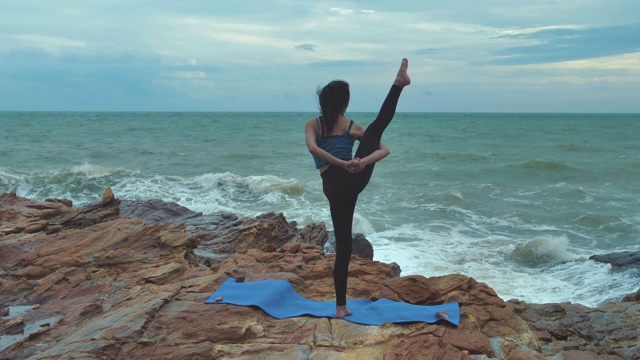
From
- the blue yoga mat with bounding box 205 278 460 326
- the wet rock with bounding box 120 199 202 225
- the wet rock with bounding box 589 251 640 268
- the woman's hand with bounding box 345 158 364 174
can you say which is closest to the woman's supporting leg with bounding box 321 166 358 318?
the woman's hand with bounding box 345 158 364 174

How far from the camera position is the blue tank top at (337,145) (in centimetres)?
466

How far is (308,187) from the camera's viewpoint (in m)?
21.4

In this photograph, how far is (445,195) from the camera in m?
20.1

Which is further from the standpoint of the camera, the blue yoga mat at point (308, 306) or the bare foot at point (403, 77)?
the blue yoga mat at point (308, 306)

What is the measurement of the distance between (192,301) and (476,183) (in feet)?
65.3

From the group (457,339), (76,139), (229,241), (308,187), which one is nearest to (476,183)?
(308,187)

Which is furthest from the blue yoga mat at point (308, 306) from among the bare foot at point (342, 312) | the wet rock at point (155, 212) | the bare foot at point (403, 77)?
the wet rock at point (155, 212)

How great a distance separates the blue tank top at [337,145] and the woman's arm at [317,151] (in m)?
0.05

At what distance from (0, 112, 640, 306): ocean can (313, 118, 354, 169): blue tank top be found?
602cm

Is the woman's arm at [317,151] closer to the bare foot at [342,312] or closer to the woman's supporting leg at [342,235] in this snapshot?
the woman's supporting leg at [342,235]

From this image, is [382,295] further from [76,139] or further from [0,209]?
[76,139]

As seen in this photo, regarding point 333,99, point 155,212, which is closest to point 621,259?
point 333,99

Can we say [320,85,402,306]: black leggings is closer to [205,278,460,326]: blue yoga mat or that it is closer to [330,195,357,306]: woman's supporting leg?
[330,195,357,306]: woman's supporting leg

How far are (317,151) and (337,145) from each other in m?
0.21
